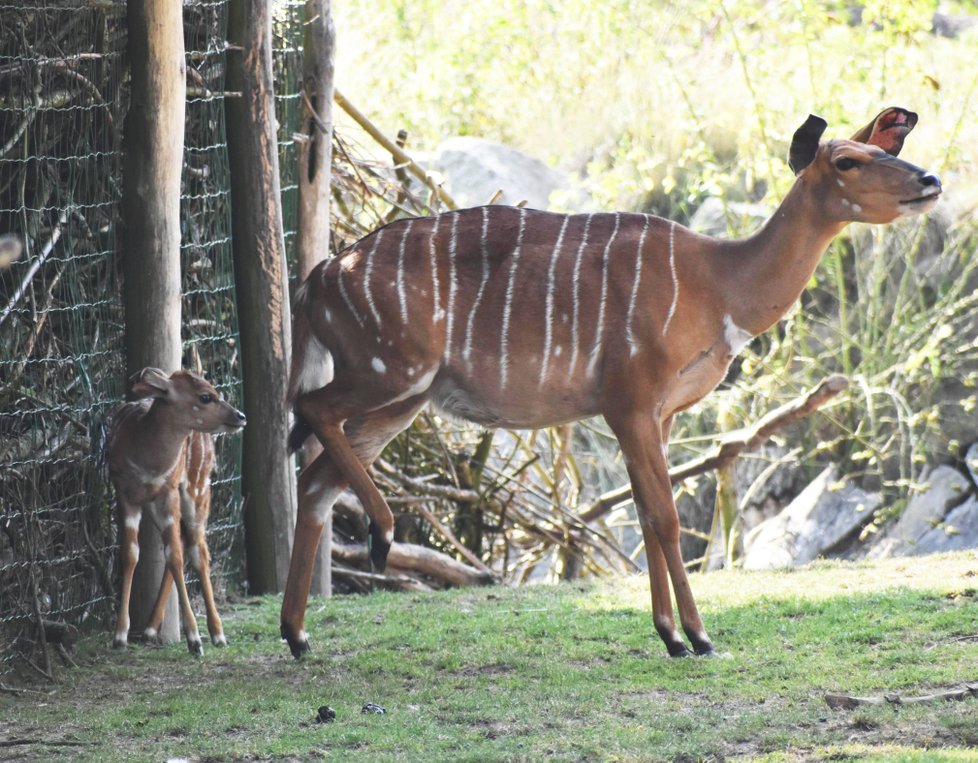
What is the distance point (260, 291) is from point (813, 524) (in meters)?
5.80

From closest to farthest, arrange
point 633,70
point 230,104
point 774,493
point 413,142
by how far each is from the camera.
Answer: point 230,104 < point 774,493 < point 633,70 < point 413,142

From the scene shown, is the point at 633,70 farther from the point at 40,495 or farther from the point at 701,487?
the point at 40,495

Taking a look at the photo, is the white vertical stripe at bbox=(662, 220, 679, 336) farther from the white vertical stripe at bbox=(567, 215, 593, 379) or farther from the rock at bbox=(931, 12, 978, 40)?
the rock at bbox=(931, 12, 978, 40)

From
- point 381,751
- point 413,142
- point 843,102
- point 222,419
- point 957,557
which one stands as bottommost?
point 381,751

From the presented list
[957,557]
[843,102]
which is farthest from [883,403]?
[957,557]

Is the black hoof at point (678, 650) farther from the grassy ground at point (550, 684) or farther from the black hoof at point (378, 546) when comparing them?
the black hoof at point (378, 546)

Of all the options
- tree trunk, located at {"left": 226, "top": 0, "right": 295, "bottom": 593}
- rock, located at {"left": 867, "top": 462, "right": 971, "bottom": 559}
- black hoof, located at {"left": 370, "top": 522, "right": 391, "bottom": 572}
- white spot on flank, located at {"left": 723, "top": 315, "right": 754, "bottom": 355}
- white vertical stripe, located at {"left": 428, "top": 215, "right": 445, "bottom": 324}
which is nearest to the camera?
black hoof, located at {"left": 370, "top": 522, "right": 391, "bottom": 572}

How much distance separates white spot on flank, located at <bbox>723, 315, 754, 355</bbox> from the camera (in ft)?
19.0

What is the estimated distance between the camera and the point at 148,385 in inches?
238

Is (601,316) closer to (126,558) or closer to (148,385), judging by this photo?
(148,385)

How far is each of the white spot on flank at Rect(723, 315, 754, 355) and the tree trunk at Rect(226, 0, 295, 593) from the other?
2.64 meters

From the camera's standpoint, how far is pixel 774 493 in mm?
12578

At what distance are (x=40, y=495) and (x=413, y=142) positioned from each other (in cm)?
1449

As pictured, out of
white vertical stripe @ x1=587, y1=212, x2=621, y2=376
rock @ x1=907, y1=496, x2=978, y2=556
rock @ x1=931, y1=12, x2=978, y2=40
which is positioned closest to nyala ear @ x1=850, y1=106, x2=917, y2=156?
white vertical stripe @ x1=587, y1=212, x2=621, y2=376
